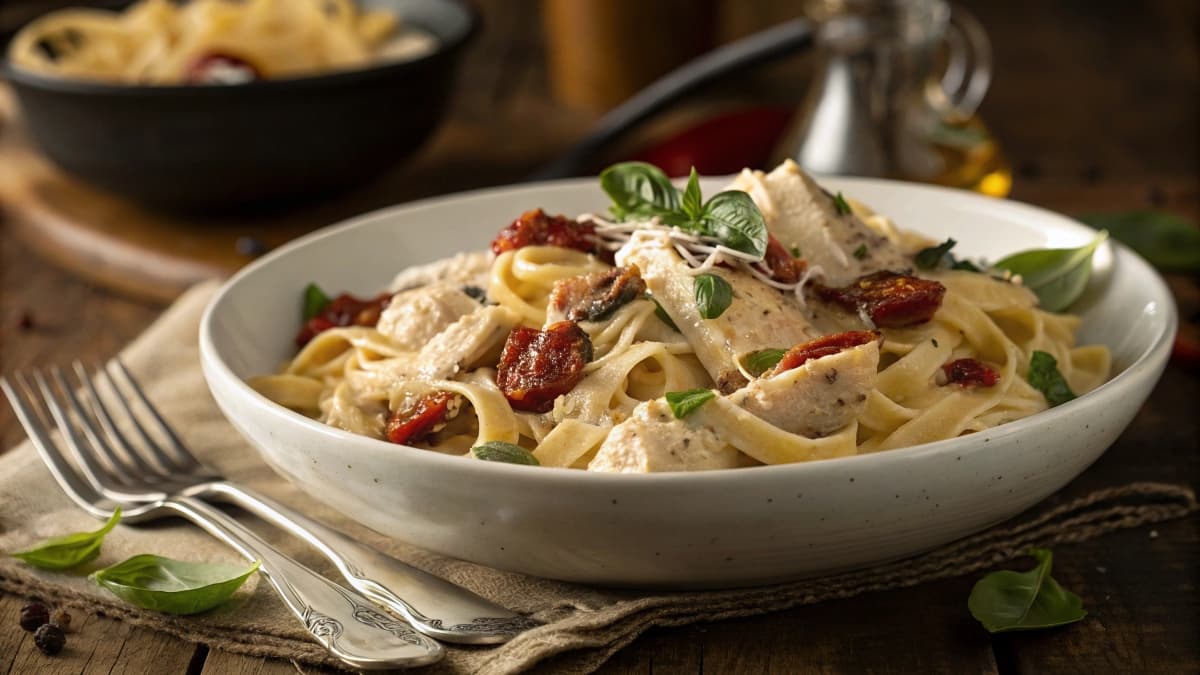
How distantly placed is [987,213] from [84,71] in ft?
17.0

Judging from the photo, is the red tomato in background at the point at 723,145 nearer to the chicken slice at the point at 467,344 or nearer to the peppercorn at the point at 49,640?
the chicken slice at the point at 467,344

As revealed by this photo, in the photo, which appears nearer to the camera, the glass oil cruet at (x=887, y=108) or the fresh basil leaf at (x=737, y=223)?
the fresh basil leaf at (x=737, y=223)

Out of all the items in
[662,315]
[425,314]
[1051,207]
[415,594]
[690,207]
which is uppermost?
[690,207]

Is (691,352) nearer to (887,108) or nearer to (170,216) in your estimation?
(887,108)

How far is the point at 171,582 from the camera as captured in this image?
371 cm

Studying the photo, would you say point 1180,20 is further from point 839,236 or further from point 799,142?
point 839,236

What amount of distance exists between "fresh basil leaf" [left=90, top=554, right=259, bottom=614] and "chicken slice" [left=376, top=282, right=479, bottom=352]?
102cm

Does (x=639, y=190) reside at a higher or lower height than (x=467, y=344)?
higher

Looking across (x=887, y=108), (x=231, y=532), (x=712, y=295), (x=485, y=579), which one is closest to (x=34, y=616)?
(x=231, y=532)

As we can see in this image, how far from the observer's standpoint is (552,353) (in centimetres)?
399

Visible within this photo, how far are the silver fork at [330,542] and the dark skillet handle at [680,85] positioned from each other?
3.23m

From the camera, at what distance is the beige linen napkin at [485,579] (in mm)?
3365

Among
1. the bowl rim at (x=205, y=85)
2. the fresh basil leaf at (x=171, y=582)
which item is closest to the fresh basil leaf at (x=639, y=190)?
the fresh basil leaf at (x=171, y=582)

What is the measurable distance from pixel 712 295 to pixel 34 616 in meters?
2.10
